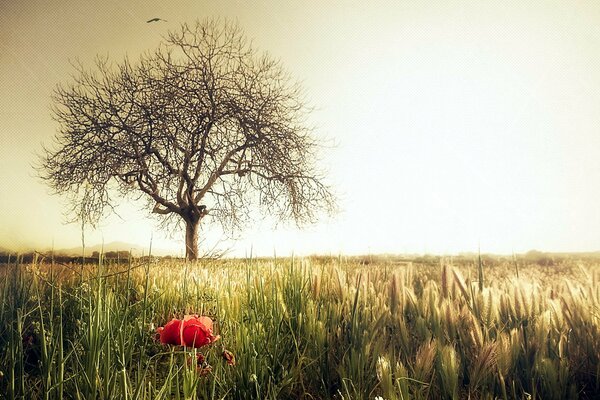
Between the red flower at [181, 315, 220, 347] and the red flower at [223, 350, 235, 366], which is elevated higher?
the red flower at [181, 315, 220, 347]

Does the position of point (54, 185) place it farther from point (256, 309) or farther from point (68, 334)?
point (256, 309)

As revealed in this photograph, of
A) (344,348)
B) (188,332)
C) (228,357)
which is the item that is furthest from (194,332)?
(344,348)

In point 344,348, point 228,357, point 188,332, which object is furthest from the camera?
point 344,348

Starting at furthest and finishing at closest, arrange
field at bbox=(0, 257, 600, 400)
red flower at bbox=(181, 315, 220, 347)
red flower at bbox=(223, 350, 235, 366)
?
1. red flower at bbox=(223, 350, 235, 366)
2. red flower at bbox=(181, 315, 220, 347)
3. field at bbox=(0, 257, 600, 400)

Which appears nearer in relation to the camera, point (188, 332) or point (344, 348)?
point (188, 332)

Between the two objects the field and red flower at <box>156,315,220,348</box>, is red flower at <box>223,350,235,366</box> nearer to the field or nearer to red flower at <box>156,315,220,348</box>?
the field

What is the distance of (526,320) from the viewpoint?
210cm

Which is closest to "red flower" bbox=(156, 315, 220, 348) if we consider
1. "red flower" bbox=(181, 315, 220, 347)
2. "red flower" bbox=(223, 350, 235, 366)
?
"red flower" bbox=(181, 315, 220, 347)

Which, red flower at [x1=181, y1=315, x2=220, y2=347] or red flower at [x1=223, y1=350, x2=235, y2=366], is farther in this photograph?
red flower at [x1=223, y1=350, x2=235, y2=366]

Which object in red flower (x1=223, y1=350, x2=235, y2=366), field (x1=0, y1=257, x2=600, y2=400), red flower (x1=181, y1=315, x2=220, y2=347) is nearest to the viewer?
field (x1=0, y1=257, x2=600, y2=400)

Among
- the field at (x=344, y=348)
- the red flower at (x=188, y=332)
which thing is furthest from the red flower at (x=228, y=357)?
the red flower at (x=188, y=332)

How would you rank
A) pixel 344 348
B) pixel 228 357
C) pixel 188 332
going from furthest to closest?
pixel 344 348
pixel 228 357
pixel 188 332

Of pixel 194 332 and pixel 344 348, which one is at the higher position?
pixel 194 332

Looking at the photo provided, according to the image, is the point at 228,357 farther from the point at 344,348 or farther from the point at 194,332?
the point at 344,348
